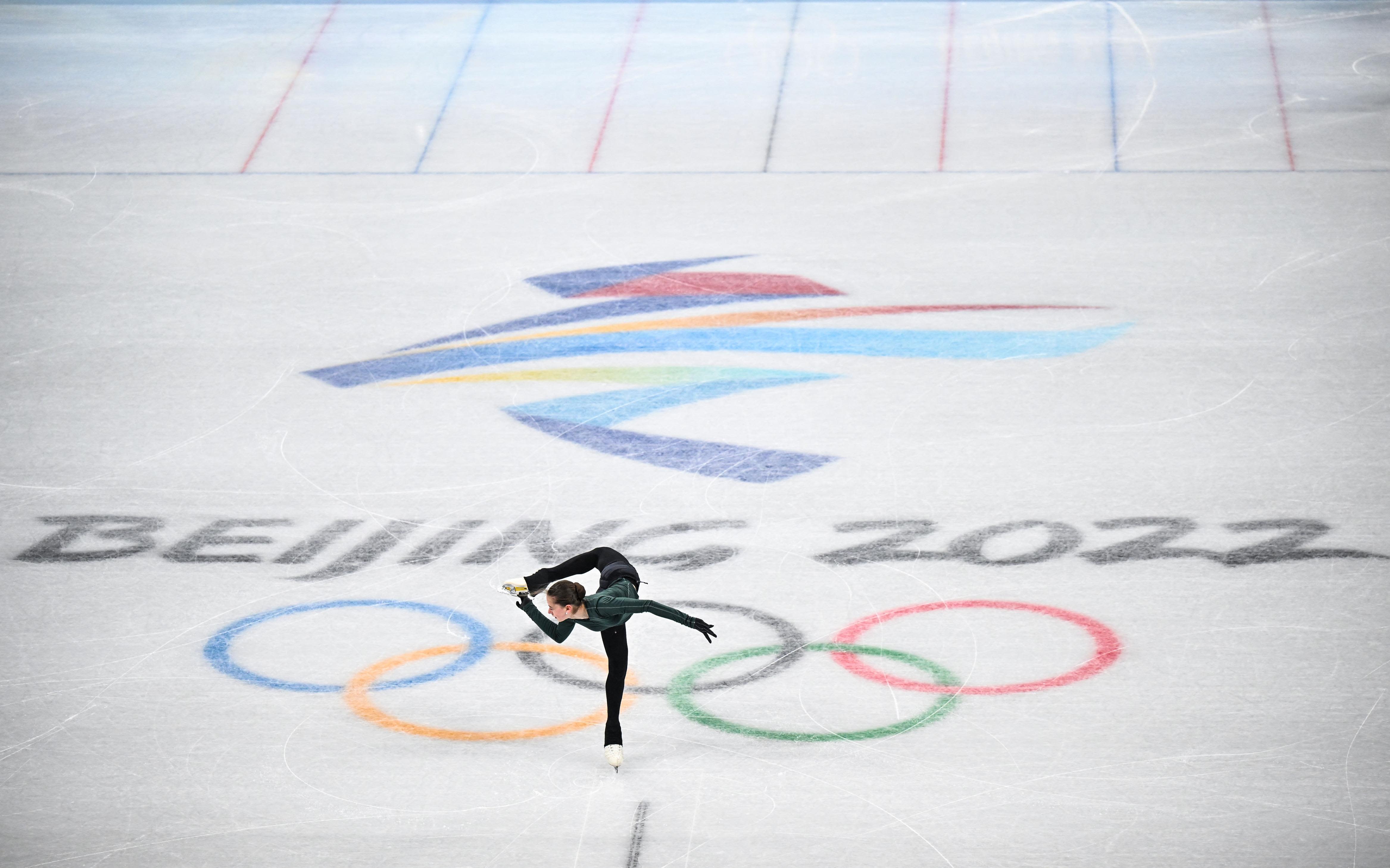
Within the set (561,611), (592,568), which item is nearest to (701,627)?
(561,611)

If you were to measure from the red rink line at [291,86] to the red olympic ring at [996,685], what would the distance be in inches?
403

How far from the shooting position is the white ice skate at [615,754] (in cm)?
715

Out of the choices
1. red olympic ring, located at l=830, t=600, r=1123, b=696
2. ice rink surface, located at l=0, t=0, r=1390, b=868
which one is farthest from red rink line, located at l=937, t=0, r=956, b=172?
red olympic ring, located at l=830, t=600, r=1123, b=696

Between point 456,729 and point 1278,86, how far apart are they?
42.1 feet

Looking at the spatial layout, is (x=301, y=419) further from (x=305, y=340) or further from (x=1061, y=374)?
(x=1061, y=374)

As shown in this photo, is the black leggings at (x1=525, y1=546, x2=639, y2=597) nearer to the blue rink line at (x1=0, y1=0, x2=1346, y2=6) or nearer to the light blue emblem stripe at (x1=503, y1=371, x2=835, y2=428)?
the light blue emblem stripe at (x1=503, y1=371, x2=835, y2=428)

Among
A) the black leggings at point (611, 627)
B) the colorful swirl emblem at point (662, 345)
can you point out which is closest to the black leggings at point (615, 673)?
the black leggings at point (611, 627)

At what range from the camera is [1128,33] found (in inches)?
684

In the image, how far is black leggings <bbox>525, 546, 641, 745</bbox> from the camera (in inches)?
278

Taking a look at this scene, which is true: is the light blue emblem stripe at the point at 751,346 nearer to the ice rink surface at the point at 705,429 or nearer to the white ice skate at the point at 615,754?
the ice rink surface at the point at 705,429

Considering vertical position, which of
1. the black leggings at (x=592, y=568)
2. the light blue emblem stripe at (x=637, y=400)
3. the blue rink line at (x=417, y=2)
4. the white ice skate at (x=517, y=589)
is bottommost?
the light blue emblem stripe at (x=637, y=400)

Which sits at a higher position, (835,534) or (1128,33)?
(1128,33)

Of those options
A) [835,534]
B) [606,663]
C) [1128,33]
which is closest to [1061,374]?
[835,534]

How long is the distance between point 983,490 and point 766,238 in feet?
16.0
